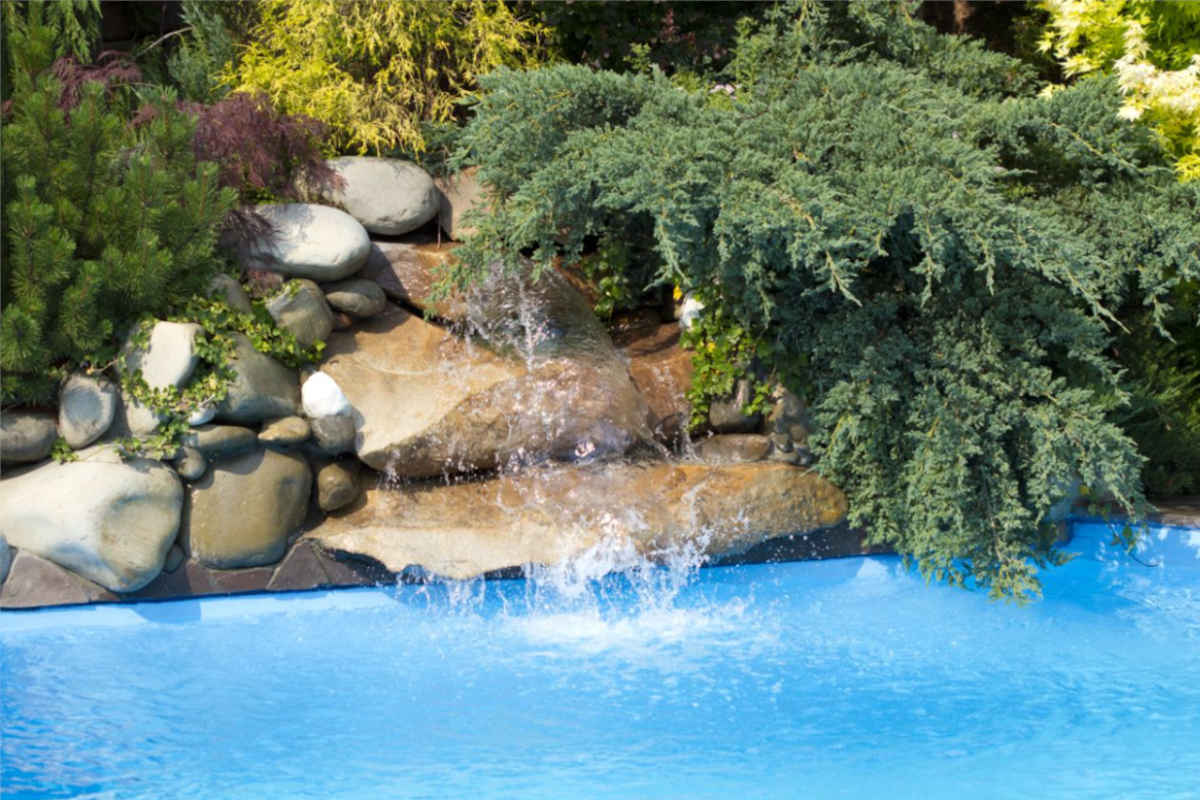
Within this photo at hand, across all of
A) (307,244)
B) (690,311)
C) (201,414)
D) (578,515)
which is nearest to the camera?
(201,414)

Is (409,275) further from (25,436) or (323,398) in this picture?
(25,436)

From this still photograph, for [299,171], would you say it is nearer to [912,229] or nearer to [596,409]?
[596,409]

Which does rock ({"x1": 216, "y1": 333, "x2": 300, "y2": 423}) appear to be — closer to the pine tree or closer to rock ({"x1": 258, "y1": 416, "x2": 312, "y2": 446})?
rock ({"x1": 258, "y1": 416, "x2": 312, "y2": 446})

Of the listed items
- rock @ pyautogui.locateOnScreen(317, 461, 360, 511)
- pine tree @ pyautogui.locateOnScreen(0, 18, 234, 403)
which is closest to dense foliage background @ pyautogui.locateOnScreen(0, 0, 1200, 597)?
pine tree @ pyautogui.locateOnScreen(0, 18, 234, 403)

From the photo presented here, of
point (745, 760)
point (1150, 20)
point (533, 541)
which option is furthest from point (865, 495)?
point (1150, 20)

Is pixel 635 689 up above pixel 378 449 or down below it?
below

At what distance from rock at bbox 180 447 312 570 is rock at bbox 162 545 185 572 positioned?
0.05m

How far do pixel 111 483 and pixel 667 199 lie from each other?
263 cm

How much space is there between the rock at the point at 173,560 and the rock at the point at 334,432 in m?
0.76

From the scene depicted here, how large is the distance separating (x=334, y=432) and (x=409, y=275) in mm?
1195

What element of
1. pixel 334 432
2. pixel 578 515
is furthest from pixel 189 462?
pixel 578 515

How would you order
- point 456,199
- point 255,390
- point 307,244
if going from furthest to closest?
point 456,199 → point 307,244 → point 255,390

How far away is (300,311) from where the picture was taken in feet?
18.2

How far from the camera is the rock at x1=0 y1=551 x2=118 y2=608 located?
16.3 ft
